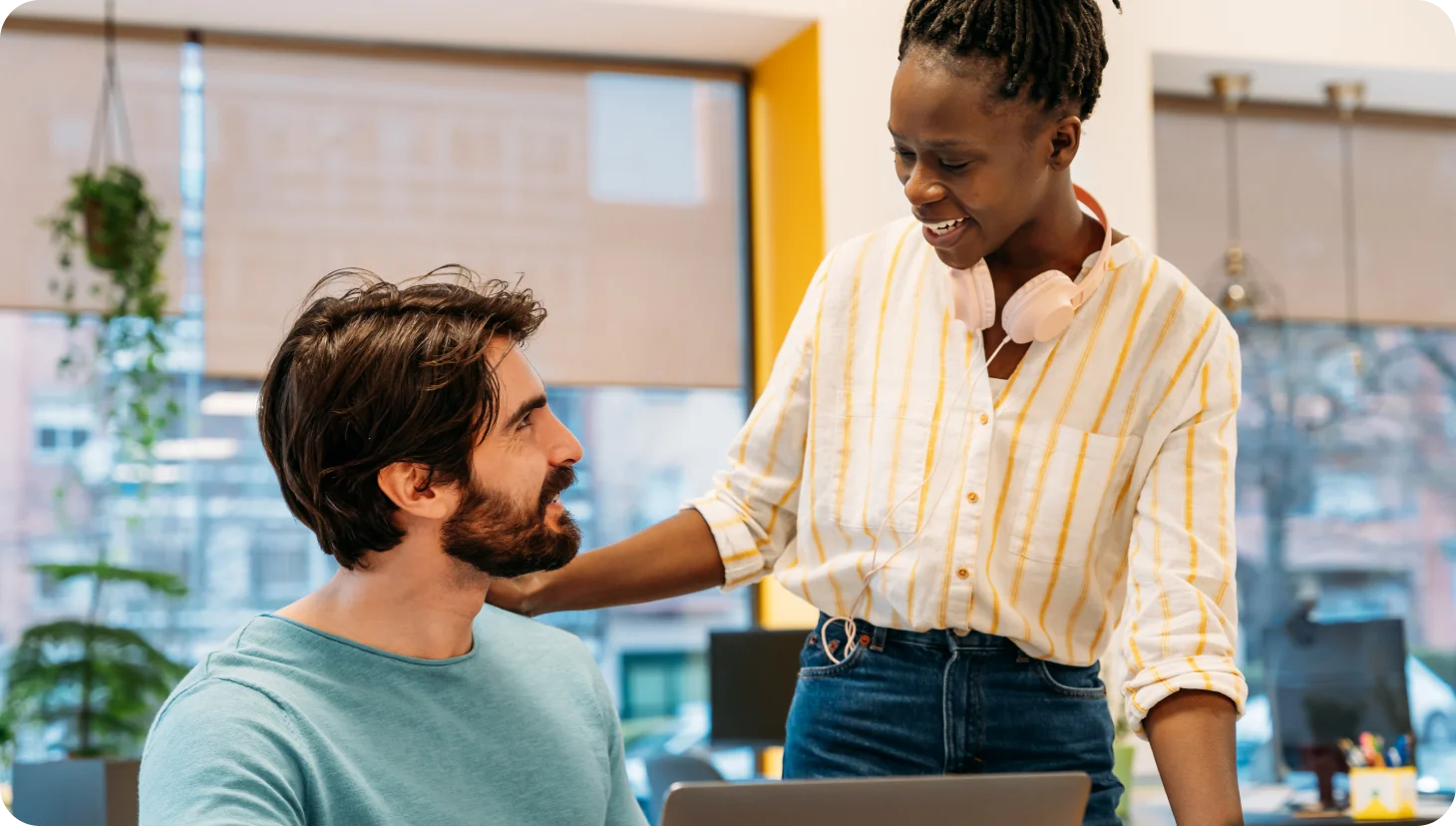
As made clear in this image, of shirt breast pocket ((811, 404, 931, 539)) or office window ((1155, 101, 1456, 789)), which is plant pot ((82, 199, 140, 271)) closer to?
shirt breast pocket ((811, 404, 931, 539))

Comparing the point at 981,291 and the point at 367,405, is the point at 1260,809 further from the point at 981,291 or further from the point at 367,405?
the point at 367,405

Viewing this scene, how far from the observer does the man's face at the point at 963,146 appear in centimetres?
134

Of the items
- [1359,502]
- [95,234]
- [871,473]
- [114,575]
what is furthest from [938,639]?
[1359,502]

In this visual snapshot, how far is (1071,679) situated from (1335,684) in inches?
93.8

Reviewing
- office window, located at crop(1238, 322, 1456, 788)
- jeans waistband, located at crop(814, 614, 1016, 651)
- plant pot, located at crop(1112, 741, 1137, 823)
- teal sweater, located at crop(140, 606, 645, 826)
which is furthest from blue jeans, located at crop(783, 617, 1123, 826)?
office window, located at crop(1238, 322, 1456, 788)

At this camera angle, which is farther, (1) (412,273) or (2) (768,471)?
(1) (412,273)

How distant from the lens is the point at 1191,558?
1387 millimetres

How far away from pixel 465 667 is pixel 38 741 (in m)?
2.90

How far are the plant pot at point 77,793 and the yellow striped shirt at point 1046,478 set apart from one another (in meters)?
0.89

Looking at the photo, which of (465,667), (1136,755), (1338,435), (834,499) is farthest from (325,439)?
(1338,435)

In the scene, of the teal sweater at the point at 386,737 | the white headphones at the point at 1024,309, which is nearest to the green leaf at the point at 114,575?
the teal sweater at the point at 386,737

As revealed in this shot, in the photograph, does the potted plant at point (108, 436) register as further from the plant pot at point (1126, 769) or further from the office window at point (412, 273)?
the plant pot at point (1126, 769)

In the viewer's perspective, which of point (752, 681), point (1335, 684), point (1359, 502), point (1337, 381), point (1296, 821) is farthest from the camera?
point (1359, 502)

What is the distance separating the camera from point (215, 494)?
4.08m
